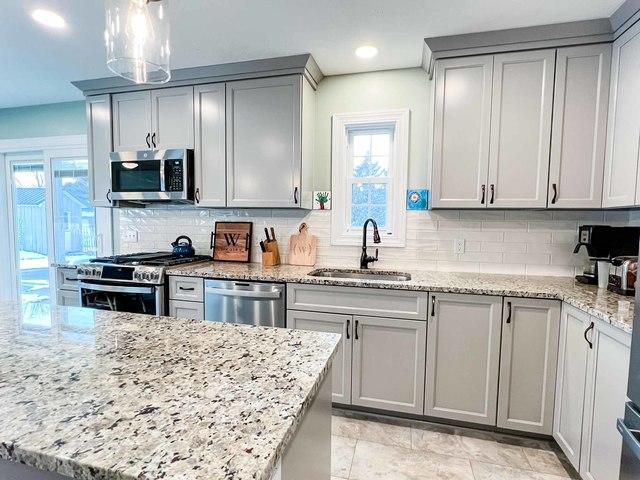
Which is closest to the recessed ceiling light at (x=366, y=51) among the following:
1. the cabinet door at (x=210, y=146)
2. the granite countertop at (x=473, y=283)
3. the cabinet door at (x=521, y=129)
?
the cabinet door at (x=521, y=129)

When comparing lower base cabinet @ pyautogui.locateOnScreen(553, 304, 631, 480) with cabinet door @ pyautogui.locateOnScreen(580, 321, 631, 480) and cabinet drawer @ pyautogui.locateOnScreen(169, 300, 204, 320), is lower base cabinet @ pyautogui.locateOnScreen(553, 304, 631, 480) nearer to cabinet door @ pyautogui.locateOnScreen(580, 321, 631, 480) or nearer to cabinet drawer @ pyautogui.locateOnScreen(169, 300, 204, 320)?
cabinet door @ pyautogui.locateOnScreen(580, 321, 631, 480)

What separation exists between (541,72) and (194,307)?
2.80m

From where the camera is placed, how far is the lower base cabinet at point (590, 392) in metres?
1.36

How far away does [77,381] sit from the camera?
76cm

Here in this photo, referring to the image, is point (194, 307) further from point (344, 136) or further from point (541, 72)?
point (541, 72)

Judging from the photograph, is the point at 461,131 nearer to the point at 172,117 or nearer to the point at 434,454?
the point at 434,454

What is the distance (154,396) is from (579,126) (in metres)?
2.61

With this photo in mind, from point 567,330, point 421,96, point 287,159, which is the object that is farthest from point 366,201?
point 567,330

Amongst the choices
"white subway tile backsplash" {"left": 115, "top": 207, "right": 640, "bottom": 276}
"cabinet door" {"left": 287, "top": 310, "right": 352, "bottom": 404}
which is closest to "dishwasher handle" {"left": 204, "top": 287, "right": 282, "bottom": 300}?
"cabinet door" {"left": 287, "top": 310, "right": 352, "bottom": 404}

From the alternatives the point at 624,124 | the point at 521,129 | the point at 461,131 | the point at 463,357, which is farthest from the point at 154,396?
the point at 624,124

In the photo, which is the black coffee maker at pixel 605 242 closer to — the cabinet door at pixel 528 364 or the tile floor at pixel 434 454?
the cabinet door at pixel 528 364

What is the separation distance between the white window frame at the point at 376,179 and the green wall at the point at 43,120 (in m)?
2.68

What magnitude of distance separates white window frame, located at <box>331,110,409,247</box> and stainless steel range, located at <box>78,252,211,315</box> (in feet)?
4.50

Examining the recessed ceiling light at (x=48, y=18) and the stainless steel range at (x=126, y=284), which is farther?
the stainless steel range at (x=126, y=284)
